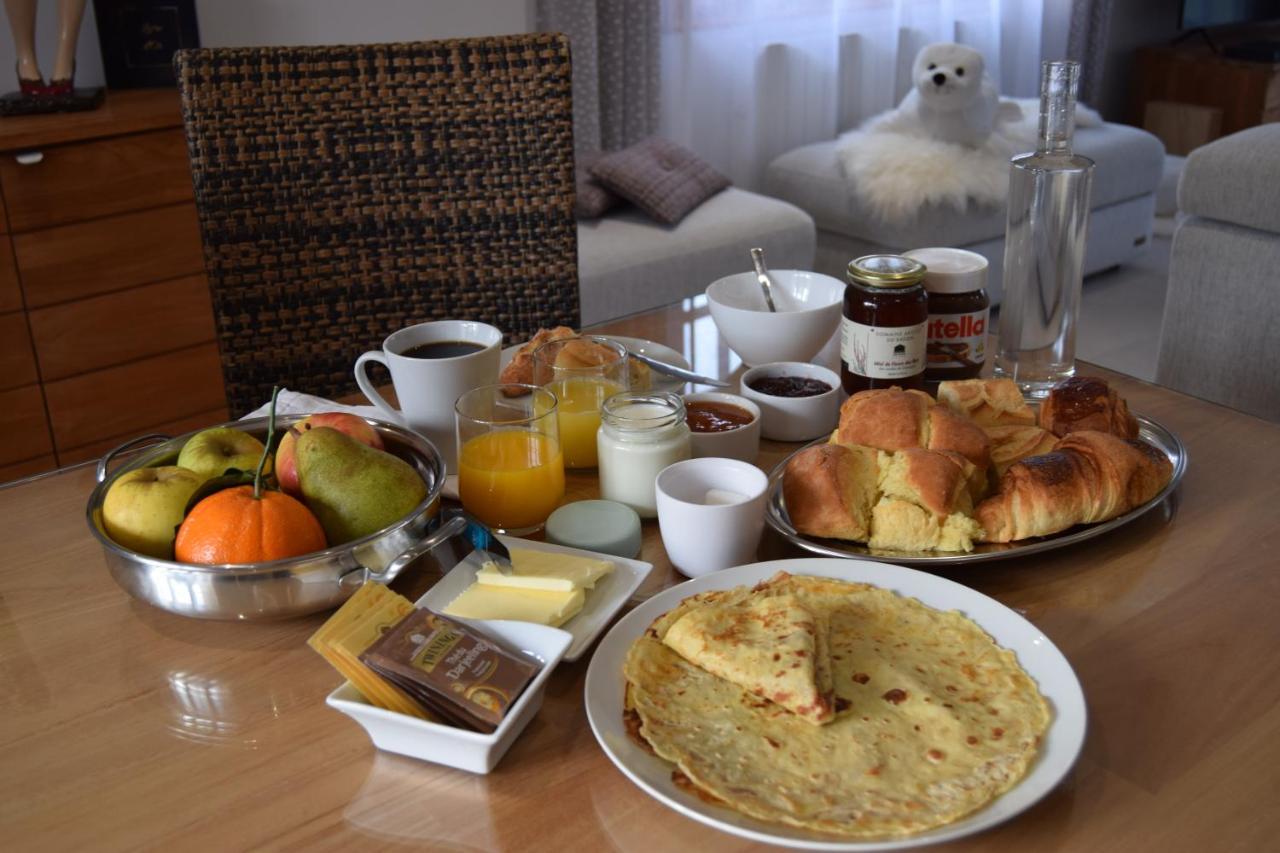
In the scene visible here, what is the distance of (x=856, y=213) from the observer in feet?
12.2

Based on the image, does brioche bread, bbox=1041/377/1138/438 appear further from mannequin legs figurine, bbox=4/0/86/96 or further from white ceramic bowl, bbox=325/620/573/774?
mannequin legs figurine, bbox=4/0/86/96

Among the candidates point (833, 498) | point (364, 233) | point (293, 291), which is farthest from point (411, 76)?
point (833, 498)

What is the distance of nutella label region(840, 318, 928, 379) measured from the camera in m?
1.26

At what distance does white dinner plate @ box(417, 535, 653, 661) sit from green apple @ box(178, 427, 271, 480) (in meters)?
0.23

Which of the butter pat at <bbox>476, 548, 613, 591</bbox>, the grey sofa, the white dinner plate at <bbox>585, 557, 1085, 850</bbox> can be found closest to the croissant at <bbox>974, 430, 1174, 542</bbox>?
the white dinner plate at <bbox>585, 557, 1085, 850</bbox>

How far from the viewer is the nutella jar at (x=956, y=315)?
1.33 metres

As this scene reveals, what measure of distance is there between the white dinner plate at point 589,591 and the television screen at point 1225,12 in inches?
214

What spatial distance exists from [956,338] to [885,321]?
0.45ft

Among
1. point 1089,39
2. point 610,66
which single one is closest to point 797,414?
point 610,66

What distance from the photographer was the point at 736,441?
1.22 meters

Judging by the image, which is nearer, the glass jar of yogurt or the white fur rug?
the glass jar of yogurt

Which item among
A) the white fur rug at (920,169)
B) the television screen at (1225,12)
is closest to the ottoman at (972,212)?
the white fur rug at (920,169)

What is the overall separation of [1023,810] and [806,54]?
4017 millimetres

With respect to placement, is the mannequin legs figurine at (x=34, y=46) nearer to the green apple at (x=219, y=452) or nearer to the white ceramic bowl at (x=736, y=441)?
the green apple at (x=219, y=452)
